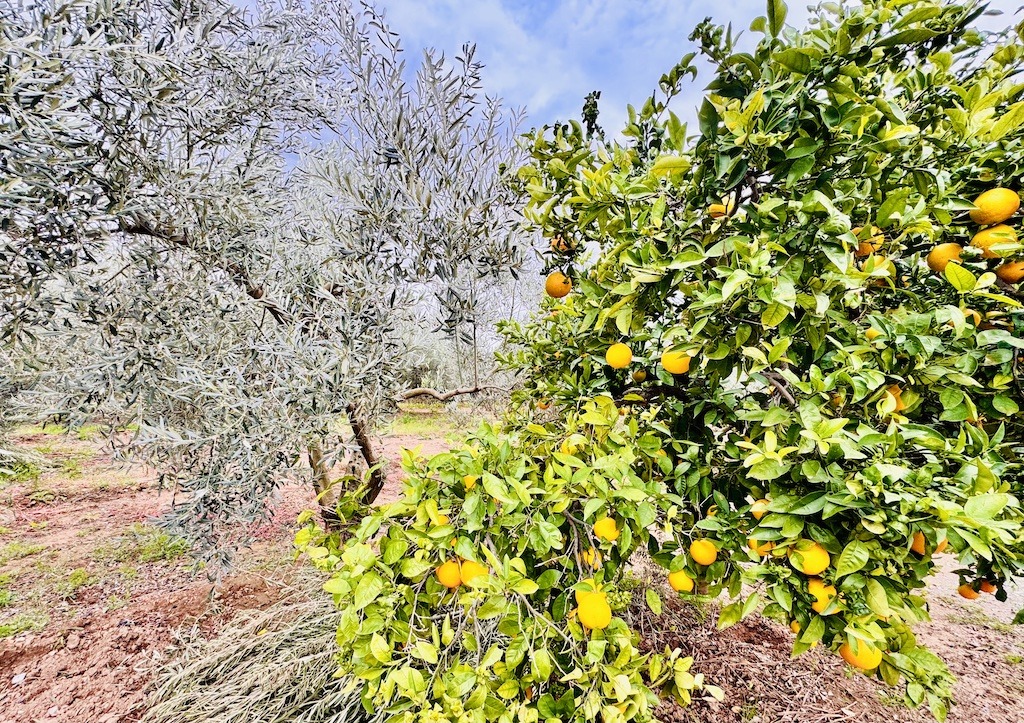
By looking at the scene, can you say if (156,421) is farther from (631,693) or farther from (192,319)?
(631,693)

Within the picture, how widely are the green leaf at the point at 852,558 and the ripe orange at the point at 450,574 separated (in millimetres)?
875

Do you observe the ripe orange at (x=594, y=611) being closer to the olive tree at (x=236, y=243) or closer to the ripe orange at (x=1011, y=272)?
the olive tree at (x=236, y=243)

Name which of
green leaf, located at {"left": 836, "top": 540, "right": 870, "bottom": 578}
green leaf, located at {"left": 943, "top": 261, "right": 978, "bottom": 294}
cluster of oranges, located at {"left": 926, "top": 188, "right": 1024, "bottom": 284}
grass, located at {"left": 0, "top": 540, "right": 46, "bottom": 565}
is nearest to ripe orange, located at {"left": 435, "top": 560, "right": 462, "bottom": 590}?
green leaf, located at {"left": 836, "top": 540, "right": 870, "bottom": 578}

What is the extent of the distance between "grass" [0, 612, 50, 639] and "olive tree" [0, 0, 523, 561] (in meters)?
1.65

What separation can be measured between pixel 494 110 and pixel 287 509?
176 inches

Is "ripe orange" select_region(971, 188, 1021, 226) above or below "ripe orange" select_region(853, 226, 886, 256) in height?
above

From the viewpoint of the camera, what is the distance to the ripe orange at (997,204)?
1142mm

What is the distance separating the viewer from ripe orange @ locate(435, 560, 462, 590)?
117cm

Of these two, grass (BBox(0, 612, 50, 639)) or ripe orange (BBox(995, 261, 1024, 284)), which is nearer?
ripe orange (BBox(995, 261, 1024, 284))

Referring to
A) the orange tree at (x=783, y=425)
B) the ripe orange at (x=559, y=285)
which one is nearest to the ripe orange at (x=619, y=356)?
the orange tree at (x=783, y=425)

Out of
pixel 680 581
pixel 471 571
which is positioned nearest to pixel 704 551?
pixel 680 581

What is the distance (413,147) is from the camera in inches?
85.7

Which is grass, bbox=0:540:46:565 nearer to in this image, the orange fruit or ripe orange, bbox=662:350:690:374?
ripe orange, bbox=662:350:690:374

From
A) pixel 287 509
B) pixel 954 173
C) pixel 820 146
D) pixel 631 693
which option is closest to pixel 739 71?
pixel 820 146
